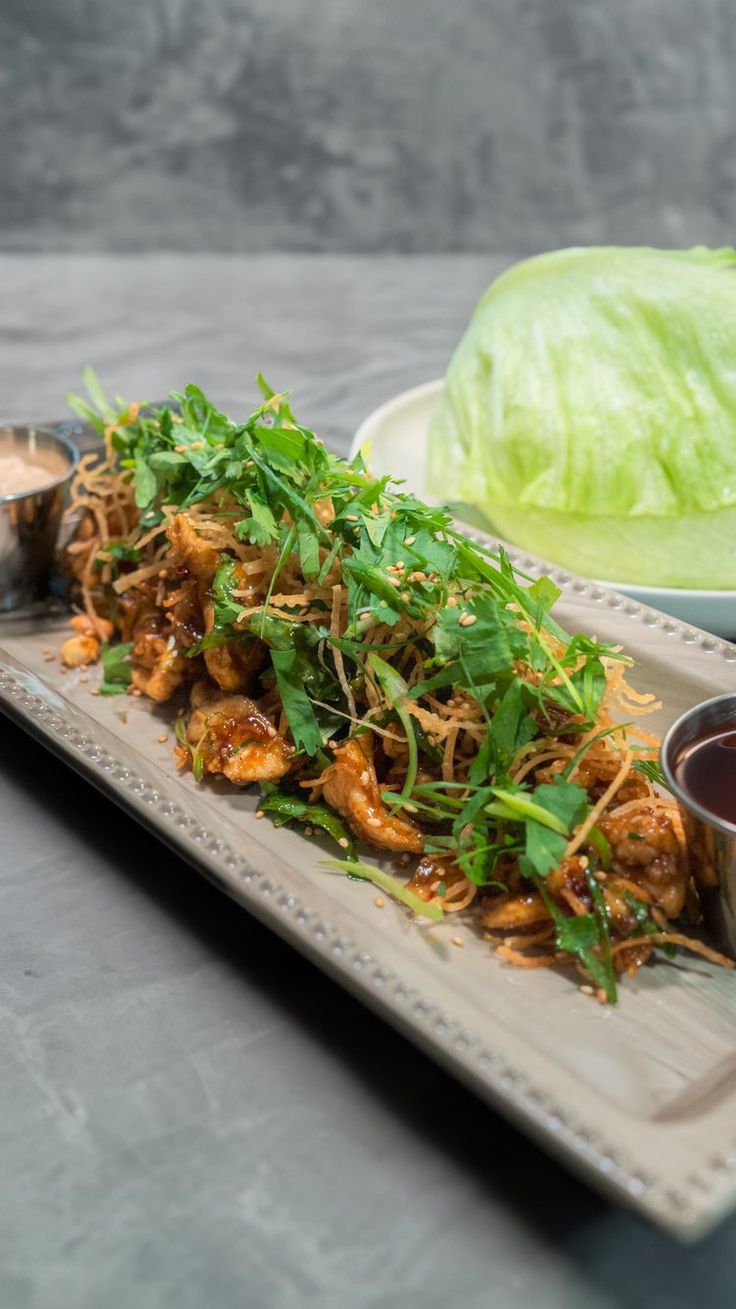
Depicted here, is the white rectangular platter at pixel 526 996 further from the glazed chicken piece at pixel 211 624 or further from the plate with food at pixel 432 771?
the glazed chicken piece at pixel 211 624

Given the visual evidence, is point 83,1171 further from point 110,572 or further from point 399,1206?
point 110,572

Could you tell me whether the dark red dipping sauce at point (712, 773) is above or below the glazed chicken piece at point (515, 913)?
above

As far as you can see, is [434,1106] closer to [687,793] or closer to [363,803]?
[363,803]

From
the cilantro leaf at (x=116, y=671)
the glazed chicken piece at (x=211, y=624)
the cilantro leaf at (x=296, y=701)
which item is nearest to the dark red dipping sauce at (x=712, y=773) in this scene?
the cilantro leaf at (x=296, y=701)

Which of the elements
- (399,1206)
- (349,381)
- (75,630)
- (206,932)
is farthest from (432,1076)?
(349,381)

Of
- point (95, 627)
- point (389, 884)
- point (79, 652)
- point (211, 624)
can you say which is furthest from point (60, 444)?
point (389, 884)
